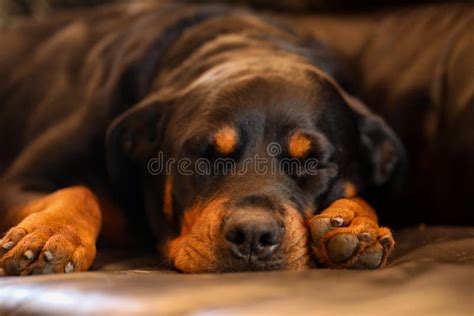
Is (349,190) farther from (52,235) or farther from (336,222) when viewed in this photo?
(52,235)

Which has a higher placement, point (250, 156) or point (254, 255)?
point (250, 156)

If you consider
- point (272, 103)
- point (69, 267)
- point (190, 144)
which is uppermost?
point (272, 103)

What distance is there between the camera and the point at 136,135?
1.90 m

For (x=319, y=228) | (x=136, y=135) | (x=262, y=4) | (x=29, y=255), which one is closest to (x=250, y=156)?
(x=319, y=228)

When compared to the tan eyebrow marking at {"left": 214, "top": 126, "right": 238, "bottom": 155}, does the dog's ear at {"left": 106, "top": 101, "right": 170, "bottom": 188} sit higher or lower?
lower

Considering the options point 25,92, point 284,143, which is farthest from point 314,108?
point 25,92

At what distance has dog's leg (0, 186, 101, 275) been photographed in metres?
1.39

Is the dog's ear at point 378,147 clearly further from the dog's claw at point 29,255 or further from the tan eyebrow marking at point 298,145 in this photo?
the dog's claw at point 29,255

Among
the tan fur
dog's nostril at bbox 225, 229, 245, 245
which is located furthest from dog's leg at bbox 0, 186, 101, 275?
the tan fur

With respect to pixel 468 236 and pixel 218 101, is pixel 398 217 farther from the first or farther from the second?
pixel 218 101

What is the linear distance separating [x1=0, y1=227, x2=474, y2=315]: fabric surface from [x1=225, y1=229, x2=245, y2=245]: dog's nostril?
8.0 inches

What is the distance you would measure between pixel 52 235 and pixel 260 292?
22.7 inches

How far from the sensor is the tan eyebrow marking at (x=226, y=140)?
162 cm

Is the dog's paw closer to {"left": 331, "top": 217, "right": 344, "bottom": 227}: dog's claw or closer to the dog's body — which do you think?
the dog's body
